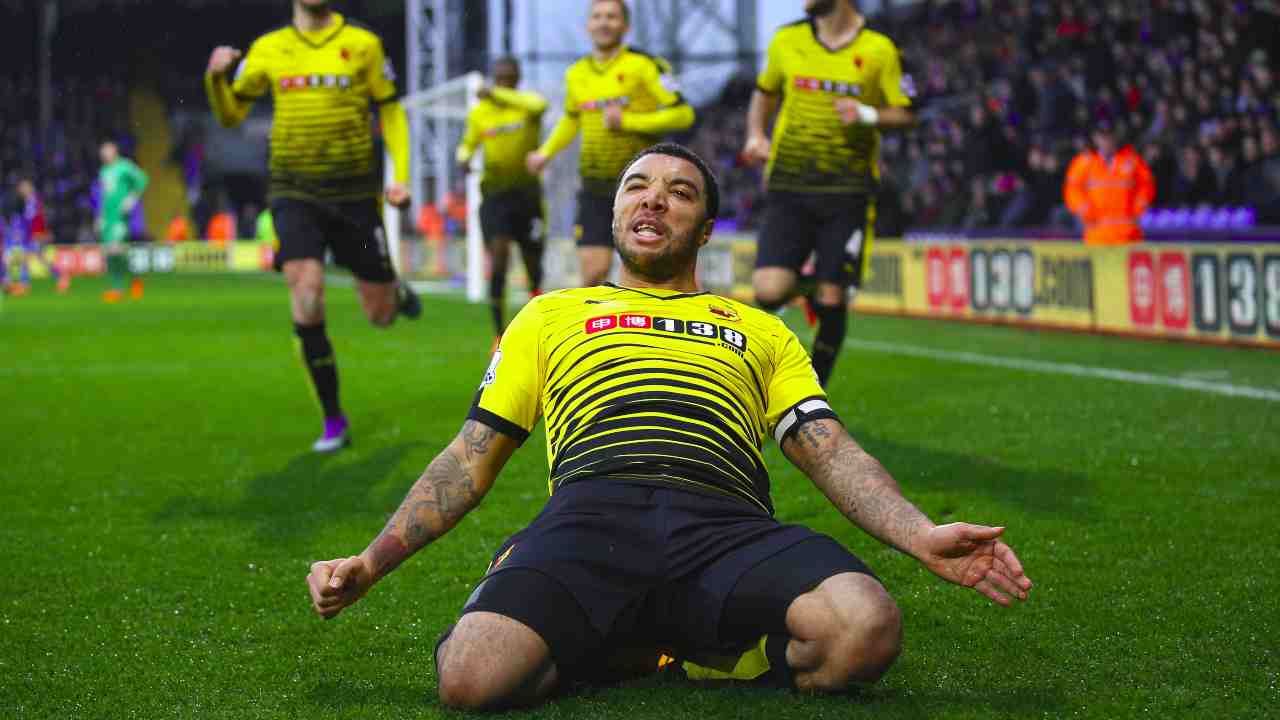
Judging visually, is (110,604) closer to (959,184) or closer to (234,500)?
(234,500)

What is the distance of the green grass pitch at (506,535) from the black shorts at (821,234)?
915mm

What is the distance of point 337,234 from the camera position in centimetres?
819

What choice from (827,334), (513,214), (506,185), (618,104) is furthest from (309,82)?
(506,185)

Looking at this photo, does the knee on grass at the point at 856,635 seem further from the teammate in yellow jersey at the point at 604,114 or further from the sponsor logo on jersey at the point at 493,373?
the teammate in yellow jersey at the point at 604,114

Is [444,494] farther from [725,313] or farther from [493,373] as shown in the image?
[725,313]

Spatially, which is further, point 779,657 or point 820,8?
point 820,8

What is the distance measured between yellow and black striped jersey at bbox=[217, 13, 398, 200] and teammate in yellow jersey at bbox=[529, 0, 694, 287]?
8.42ft

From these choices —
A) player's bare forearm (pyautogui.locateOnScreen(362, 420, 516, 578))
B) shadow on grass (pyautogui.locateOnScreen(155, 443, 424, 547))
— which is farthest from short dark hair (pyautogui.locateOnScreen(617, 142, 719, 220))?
shadow on grass (pyautogui.locateOnScreen(155, 443, 424, 547))

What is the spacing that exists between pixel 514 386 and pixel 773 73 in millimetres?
4811

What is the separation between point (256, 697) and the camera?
369 centimetres

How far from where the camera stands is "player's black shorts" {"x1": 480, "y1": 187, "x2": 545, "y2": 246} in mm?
13812

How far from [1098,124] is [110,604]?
18.4m

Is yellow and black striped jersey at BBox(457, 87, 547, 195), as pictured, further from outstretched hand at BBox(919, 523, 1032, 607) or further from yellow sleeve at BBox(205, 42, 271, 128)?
outstretched hand at BBox(919, 523, 1032, 607)

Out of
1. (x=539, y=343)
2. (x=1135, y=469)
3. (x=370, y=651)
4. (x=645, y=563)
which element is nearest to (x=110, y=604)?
(x=370, y=651)
